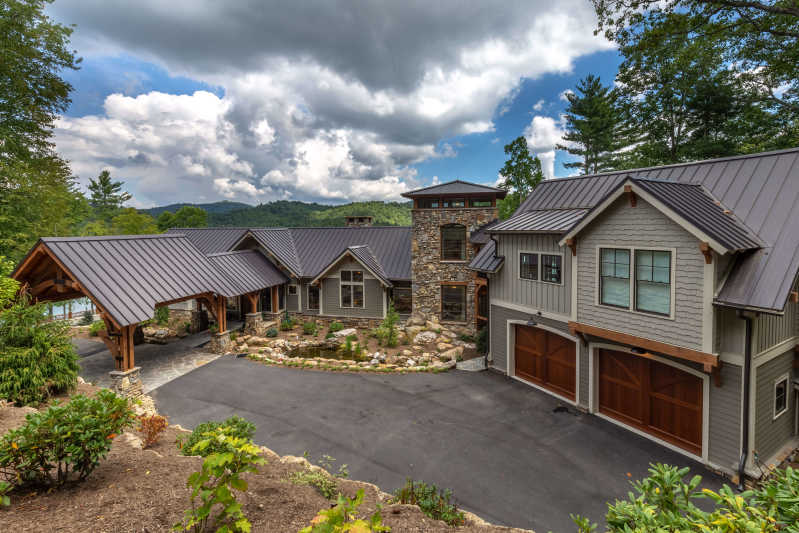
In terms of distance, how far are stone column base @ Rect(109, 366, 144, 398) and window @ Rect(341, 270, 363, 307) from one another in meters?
11.1

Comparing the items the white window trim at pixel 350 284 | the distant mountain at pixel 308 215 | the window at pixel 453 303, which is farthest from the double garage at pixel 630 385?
the distant mountain at pixel 308 215

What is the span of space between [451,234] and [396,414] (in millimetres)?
11374

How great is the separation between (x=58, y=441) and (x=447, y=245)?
17323 millimetres

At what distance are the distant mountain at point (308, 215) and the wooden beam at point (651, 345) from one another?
58563 millimetres

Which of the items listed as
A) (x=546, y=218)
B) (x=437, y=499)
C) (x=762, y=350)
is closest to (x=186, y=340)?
(x=437, y=499)

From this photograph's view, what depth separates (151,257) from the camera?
1456 centimetres

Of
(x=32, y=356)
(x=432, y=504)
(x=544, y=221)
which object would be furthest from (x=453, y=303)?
(x=32, y=356)

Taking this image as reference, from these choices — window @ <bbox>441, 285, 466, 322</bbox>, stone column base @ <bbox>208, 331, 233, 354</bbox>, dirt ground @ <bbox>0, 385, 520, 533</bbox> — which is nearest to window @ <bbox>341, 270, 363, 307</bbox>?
window @ <bbox>441, 285, 466, 322</bbox>

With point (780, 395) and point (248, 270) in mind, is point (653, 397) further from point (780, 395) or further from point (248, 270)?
point (248, 270)

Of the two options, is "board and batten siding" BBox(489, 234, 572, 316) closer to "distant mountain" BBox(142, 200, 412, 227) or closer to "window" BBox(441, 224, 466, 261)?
"window" BBox(441, 224, 466, 261)

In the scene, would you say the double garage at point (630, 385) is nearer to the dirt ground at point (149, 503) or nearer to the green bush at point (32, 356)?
the dirt ground at point (149, 503)

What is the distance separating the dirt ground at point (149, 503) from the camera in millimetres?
4098

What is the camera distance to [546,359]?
41.0ft

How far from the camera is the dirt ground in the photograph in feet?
13.4
